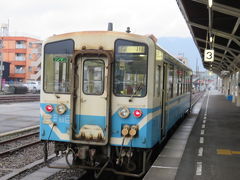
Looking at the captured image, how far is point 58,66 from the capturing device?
7.06 metres

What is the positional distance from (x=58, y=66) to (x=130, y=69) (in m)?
1.54

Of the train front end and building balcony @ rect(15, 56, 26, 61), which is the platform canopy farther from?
Answer: building balcony @ rect(15, 56, 26, 61)

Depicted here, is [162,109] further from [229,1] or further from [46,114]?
[229,1]

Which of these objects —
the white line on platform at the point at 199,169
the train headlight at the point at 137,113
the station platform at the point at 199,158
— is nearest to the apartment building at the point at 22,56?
the station platform at the point at 199,158

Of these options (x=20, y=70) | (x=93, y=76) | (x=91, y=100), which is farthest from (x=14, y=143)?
(x=20, y=70)

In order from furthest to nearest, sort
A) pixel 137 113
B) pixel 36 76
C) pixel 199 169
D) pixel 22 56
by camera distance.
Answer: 1. pixel 22 56
2. pixel 36 76
3. pixel 199 169
4. pixel 137 113

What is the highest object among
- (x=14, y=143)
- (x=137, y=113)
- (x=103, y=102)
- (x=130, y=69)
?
(x=130, y=69)

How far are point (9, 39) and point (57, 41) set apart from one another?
66437mm

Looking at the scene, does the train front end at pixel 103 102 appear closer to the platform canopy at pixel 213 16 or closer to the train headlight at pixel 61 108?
the train headlight at pixel 61 108

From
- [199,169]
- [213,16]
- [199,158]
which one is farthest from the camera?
[213,16]

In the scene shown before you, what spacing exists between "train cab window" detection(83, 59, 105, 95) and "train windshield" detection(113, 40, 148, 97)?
292mm

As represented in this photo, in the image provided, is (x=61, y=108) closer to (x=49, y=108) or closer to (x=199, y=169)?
(x=49, y=108)

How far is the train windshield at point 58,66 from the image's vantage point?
694 cm

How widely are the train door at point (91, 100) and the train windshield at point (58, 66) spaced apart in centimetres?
28
